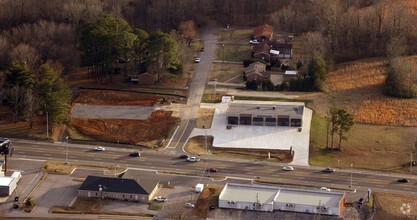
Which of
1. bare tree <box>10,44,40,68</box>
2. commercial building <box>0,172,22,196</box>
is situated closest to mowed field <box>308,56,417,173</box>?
commercial building <box>0,172,22,196</box>

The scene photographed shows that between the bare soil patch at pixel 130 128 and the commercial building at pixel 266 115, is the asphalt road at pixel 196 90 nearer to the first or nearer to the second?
the bare soil patch at pixel 130 128

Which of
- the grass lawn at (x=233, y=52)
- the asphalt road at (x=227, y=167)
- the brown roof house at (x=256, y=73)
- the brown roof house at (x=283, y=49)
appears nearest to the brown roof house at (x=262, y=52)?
the brown roof house at (x=283, y=49)

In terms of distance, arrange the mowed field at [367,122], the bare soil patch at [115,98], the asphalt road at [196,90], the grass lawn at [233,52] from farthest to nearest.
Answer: the grass lawn at [233,52] < the bare soil patch at [115,98] < the asphalt road at [196,90] < the mowed field at [367,122]

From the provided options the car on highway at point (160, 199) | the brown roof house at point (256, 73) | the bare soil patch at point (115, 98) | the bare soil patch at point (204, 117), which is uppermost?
the brown roof house at point (256, 73)

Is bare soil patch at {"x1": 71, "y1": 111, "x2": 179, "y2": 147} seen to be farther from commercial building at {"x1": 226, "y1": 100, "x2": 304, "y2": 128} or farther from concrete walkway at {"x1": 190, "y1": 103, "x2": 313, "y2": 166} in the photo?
commercial building at {"x1": 226, "y1": 100, "x2": 304, "y2": 128}

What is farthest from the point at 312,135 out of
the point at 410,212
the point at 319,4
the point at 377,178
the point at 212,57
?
the point at 319,4

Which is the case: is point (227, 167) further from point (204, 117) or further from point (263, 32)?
point (263, 32)

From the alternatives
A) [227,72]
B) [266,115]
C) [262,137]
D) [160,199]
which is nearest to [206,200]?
[160,199]
